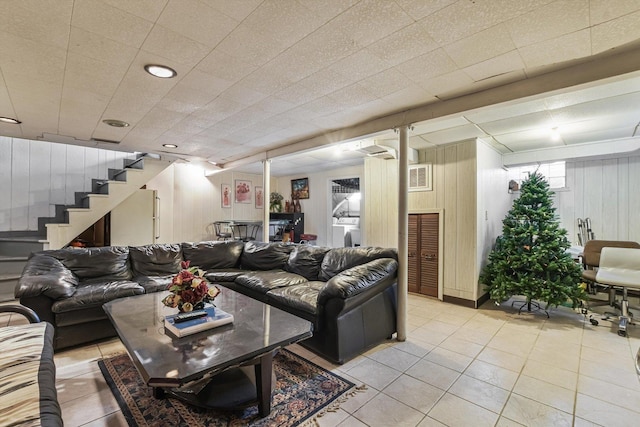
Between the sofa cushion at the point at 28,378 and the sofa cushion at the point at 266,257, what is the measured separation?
8.34 ft

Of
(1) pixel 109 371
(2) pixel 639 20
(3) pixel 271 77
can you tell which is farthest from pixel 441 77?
A: (1) pixel 109 371

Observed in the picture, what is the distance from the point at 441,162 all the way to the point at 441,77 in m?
2.47

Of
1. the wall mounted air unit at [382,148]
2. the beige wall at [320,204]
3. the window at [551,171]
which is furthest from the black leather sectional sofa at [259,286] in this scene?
the window at [551,171]

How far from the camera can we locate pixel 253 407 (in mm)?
1920

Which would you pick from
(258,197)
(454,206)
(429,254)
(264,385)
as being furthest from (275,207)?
→ (264,385)

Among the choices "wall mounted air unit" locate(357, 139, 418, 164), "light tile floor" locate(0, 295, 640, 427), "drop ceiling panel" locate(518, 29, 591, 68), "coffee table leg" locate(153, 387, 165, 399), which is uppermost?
"drop ceiling panel" locate(518, 29, 591, 68)

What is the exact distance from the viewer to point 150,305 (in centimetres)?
249

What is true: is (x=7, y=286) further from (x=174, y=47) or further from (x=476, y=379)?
(x=476, y=379)

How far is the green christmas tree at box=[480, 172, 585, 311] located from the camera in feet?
11.8

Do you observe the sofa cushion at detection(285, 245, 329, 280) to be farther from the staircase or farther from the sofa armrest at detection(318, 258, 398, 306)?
the staircase

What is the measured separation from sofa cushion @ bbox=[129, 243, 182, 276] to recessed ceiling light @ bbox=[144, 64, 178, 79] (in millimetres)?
2534

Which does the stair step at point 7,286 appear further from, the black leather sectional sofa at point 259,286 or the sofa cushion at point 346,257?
the sofa cushion at point 346,257

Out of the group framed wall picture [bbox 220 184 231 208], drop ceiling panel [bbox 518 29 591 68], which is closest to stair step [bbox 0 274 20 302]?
framed wall picture [bbox 220 184 231 208]

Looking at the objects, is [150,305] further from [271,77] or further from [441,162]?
[441,162]
